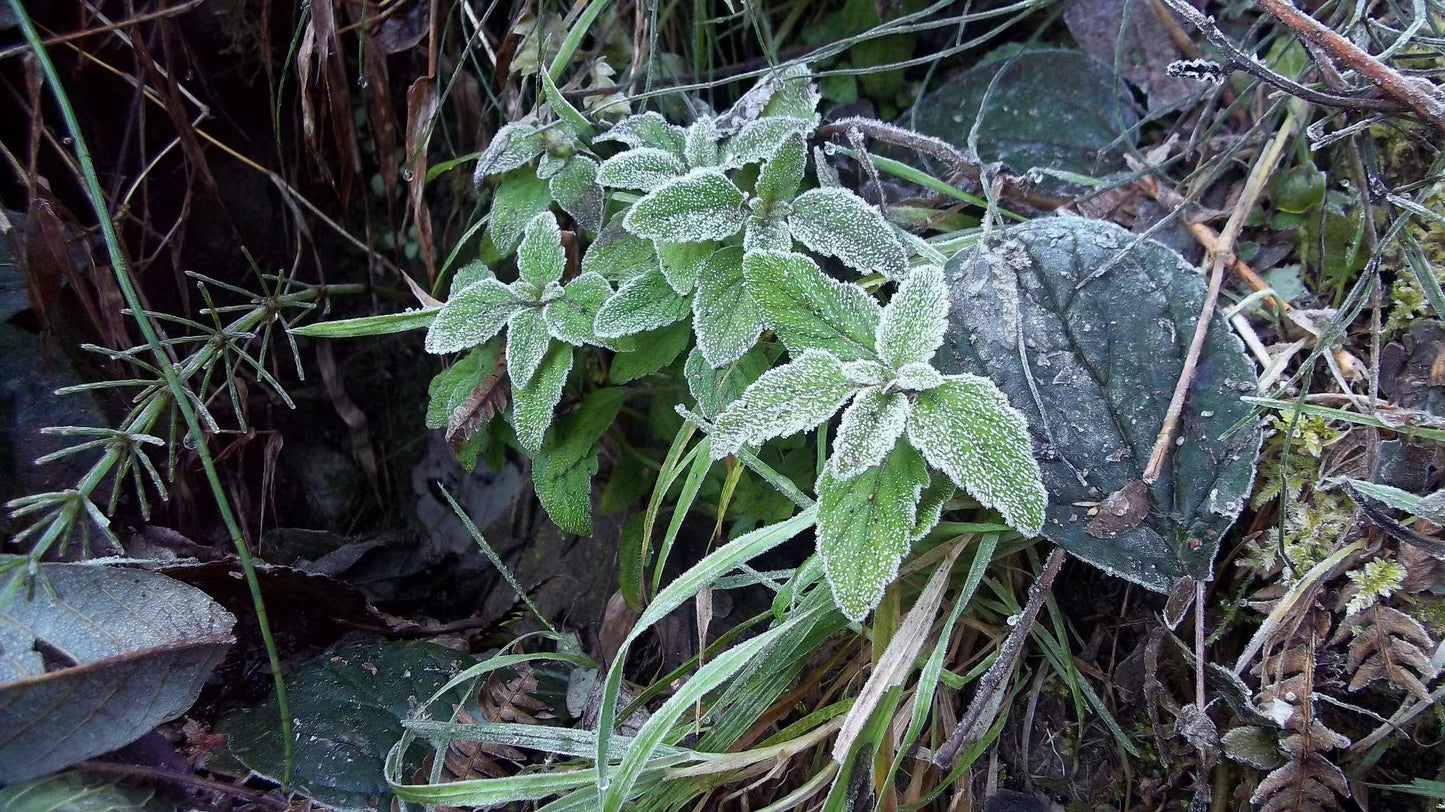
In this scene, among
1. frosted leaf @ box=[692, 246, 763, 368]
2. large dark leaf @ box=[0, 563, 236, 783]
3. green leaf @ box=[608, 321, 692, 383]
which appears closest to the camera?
large dark leaf @ box=[0, 563, 236, 783]

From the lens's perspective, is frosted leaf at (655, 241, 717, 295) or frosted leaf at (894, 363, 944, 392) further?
frosted leaf at (655, 241, 717, 295)

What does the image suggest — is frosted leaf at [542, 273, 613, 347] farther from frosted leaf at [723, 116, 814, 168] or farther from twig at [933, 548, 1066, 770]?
twig at [933, 548, 1066, 770]

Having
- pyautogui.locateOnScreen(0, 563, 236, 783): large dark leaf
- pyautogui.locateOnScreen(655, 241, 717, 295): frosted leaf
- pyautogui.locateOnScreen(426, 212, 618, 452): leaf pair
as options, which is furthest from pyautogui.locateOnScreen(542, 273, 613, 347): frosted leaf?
pyautogui.locateOnScreen(0, 563, 236, 783): large dark leaf

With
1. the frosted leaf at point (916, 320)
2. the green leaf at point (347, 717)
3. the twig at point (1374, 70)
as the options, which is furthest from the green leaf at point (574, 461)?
the twig at point (1374, 70)

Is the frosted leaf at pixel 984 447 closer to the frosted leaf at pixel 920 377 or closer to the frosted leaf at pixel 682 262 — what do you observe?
the frosted leaf at pixel 920 377

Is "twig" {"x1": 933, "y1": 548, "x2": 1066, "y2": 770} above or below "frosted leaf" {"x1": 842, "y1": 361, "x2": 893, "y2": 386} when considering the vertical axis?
below

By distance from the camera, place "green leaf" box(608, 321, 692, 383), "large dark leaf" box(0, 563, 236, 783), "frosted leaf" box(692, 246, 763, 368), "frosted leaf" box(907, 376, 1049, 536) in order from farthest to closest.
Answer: "green leaf" box(608, 321, 692, 383) < "frosted leaf" box(692, 246, 763, 368) < "large dark leaf" box(0, 563, 236, 783) < "frosted leaf" box(907, 376, 1049, 536)

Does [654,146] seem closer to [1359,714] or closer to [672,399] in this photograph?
[672,399]
